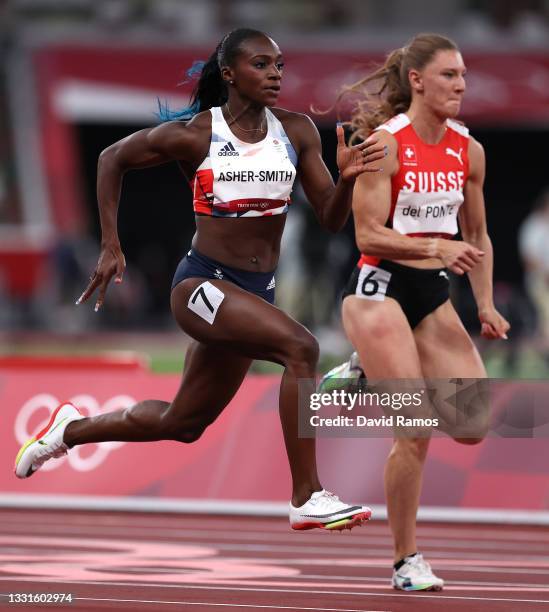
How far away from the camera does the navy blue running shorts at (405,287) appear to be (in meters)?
7.43

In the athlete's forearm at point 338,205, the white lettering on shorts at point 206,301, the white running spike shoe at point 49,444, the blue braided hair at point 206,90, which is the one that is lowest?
the white running spike shoe at point 49,444

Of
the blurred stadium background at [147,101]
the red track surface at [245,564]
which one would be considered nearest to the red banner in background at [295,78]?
the blurred stadium background at [147,101]

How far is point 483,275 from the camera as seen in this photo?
7594 mm

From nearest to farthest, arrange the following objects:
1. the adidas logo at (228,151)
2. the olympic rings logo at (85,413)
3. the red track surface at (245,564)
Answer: the red track surface at (245,564) → the adidas logo at (228,151) → the olympic rings logo at (85,413)

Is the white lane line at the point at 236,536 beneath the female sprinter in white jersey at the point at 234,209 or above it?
beneath

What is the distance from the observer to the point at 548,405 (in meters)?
9.50

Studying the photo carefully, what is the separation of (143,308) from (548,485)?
791 inches

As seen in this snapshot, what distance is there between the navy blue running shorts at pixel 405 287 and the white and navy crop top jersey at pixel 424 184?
0.09 m

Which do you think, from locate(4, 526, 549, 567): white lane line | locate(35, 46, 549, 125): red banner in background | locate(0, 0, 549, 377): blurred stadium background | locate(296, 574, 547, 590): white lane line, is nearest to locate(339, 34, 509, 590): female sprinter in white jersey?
locate(296, 574, 547, 590): white lane line

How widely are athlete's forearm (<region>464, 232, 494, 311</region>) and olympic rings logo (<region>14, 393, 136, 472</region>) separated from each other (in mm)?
3485

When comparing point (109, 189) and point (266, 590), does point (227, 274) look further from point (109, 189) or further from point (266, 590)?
point (266, 590)

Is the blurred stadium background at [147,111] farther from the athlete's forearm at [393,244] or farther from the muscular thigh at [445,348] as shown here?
the athlete's forearm at [393,244]

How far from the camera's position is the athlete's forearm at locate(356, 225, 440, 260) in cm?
710

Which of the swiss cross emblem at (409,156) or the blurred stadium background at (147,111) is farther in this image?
the blurred stadium background at (147,111)
